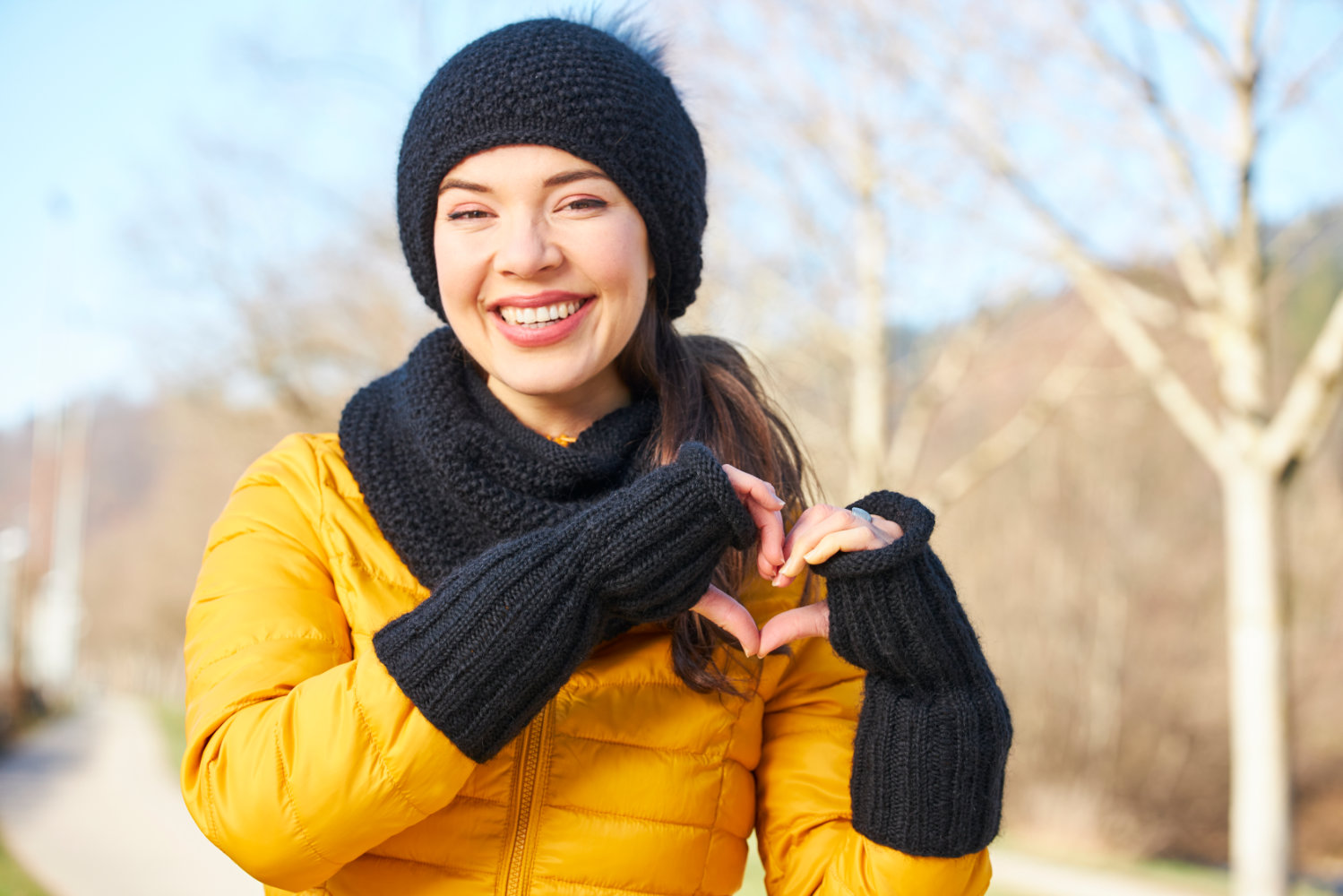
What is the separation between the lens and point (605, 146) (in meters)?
1.80

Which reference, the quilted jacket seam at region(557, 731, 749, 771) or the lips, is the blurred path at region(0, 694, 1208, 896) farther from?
the lips

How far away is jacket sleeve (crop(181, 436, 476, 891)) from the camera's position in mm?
1440

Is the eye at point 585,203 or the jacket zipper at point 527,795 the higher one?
the eye at point 585,203

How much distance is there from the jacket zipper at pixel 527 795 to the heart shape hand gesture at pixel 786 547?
0.32 m

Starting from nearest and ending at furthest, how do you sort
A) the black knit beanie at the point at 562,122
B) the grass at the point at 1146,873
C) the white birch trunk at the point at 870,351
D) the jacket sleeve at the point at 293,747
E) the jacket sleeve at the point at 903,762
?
the jacket sleeve at the point at 293,747, the jacket sleeve at the point at 903,762, the black knit beanie at the point at 562,122, the white birch trunk at the point at 870,351, the grass at the point at 1146,873

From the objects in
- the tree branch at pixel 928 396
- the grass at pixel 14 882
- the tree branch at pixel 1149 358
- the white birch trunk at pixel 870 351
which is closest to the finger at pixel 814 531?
the tree branch at pixel 1149 358

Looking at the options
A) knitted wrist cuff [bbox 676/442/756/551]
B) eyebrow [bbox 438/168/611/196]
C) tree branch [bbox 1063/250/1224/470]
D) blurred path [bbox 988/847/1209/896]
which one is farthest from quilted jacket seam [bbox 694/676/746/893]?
blurred path [bbox 988/847/1209/896]

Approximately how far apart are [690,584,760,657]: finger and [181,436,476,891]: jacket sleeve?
1.36ft

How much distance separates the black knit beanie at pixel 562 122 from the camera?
5.81ft

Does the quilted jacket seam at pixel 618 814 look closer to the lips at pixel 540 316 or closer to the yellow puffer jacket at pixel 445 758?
the yellow puffer jacket at pixel 445 758

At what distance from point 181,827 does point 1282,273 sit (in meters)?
8.78

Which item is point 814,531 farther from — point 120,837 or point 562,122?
point 120,837

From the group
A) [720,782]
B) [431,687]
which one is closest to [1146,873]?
[720,782]

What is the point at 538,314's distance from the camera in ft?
A: 5.98
